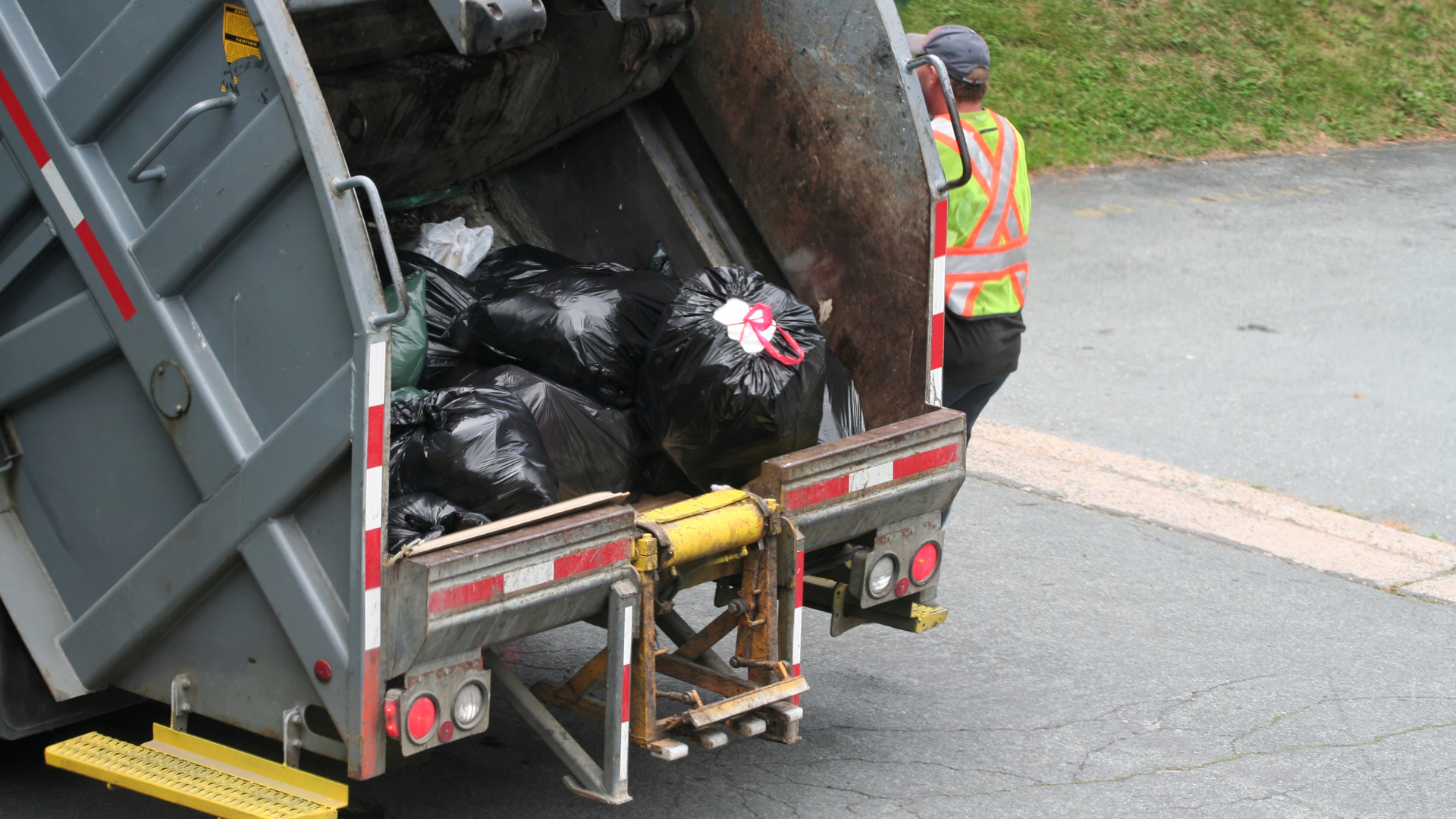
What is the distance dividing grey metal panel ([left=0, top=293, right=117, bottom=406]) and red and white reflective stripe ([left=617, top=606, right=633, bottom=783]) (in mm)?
Result: 1185

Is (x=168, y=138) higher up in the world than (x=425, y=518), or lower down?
higher up

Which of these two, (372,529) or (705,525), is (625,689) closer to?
(705,525)

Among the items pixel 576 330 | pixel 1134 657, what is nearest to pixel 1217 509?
pixel 1134 657

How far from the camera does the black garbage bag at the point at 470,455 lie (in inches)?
127

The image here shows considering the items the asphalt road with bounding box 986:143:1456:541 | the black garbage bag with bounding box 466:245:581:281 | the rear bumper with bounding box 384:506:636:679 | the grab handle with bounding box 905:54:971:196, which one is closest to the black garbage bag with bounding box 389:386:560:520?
the rear bumper with bounding box 384:506:636:679

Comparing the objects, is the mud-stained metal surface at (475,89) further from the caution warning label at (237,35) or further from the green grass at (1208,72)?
the green grass at (1208,72)

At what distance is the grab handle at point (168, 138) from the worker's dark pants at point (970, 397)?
240 cm

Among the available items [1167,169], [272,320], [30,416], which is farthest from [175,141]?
[1167,169]

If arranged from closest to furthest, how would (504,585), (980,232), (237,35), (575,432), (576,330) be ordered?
1. (237,35)
2. (504,585)
3. (575,432)
4. (576,330)
5. (980,232)

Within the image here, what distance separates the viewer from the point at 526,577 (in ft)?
9.82

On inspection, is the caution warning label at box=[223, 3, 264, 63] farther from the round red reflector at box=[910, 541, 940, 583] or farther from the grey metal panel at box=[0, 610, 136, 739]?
the round red reflector at box=[910, 541, 940, 583]

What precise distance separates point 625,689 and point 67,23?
1.76 metres

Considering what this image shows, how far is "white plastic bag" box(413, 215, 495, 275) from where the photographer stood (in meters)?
4.46

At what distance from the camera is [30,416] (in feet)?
10.9
